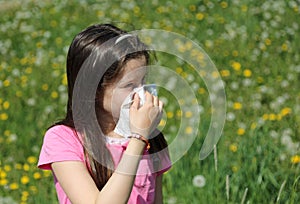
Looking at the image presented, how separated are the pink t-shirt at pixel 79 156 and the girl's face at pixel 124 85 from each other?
112 mm

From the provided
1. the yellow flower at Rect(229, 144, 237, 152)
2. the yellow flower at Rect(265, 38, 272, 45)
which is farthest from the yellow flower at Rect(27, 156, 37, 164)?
the yellow flower at Rect(265, 38, 272, 45)

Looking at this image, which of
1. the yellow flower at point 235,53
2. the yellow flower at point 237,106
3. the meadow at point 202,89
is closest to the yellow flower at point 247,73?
the meadow at point 202,89

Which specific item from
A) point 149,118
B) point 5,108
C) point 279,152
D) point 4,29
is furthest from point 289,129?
point 4,29

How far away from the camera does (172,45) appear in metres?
4.90

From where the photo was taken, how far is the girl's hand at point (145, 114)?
5.42ft

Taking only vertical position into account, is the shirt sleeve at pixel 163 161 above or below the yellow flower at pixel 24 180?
above

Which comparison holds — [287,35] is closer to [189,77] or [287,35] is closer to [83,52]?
[189,77]

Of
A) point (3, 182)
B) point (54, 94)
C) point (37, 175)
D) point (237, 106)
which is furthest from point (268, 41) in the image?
point (3, 182)

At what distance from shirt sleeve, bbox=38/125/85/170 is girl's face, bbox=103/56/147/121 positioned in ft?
0.39

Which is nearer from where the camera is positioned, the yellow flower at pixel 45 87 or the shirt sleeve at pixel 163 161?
the shirt sleeve at pixel 163 161

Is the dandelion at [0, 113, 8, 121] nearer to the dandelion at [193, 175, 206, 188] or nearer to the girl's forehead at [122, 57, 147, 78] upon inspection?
the dandelion at [193, 175, 206, 188]

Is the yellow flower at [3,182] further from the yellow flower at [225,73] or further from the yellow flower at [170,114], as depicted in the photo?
the yellow flower at [225,73]

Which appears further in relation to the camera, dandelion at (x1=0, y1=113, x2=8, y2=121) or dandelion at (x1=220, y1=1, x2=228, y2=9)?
dandelion at (x1=220, y1=1, x2=228, y2=9)

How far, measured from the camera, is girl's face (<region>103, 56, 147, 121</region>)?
1.75 m
